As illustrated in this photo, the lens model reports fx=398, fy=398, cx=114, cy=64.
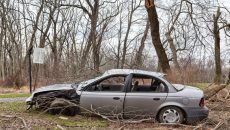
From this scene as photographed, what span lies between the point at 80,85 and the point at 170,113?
2.95 m

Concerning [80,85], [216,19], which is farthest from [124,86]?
[216,19]

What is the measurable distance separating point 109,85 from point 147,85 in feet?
3.96

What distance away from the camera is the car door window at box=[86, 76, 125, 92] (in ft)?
40.1

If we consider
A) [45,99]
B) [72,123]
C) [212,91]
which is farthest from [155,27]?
[72,123]

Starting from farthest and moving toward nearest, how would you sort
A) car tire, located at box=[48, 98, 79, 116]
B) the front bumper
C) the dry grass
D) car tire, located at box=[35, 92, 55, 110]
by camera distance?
1. the dry grass
2. car tire, located at box=[35, 92, 55, 110]
3. car tire, located at box=[48, 98, 79, 116]
4. the front bumper

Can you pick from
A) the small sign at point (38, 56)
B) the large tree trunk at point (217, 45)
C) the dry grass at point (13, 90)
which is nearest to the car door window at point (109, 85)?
the small sign at point (38, 56)

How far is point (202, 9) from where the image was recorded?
70.5 feet

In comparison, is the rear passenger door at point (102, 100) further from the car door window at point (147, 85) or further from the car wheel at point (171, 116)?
the car wheel at point (171, 116)

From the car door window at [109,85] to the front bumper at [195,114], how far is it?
2146 mm

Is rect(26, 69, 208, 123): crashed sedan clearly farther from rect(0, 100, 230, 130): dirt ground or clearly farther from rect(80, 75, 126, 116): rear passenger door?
rect(0, 100, 230, 130): dirt ground

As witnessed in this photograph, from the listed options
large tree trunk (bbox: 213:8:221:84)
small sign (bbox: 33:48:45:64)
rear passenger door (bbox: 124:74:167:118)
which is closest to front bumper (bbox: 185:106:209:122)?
rear passenger door (bbox: 124:74:167:118)

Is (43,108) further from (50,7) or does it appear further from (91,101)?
(50,7)

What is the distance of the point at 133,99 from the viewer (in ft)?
38.7

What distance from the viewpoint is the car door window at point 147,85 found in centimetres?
1209
